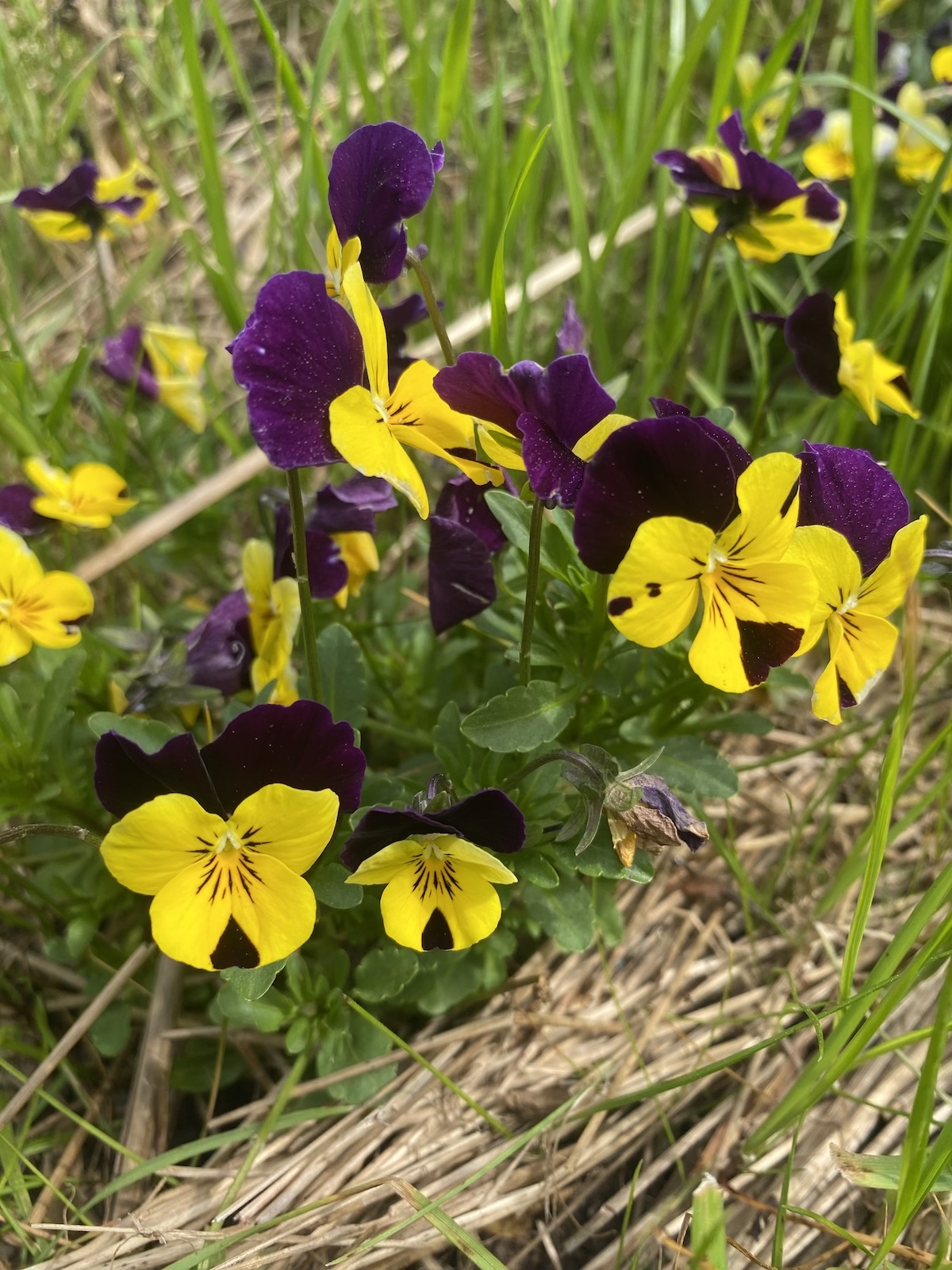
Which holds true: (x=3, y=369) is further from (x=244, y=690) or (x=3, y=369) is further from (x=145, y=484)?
(x=244, y=690)

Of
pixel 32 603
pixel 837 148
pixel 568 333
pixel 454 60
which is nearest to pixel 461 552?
pixel 568 333

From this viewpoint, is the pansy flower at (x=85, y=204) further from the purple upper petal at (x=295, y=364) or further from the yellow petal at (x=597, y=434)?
the yellow petal at (x=597, y=434)

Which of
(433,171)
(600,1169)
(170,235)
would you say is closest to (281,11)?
(170,235)

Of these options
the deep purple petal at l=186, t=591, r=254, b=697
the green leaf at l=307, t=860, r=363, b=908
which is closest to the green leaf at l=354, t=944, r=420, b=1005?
the green leaf at l=307, t=860, r=363, b=908

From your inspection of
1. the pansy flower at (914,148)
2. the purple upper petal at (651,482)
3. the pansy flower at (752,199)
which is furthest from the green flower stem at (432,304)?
the pansy flower at (914,148)

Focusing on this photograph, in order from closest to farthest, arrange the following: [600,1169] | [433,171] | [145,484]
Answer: [433,171], [600,1169], [145,484]
